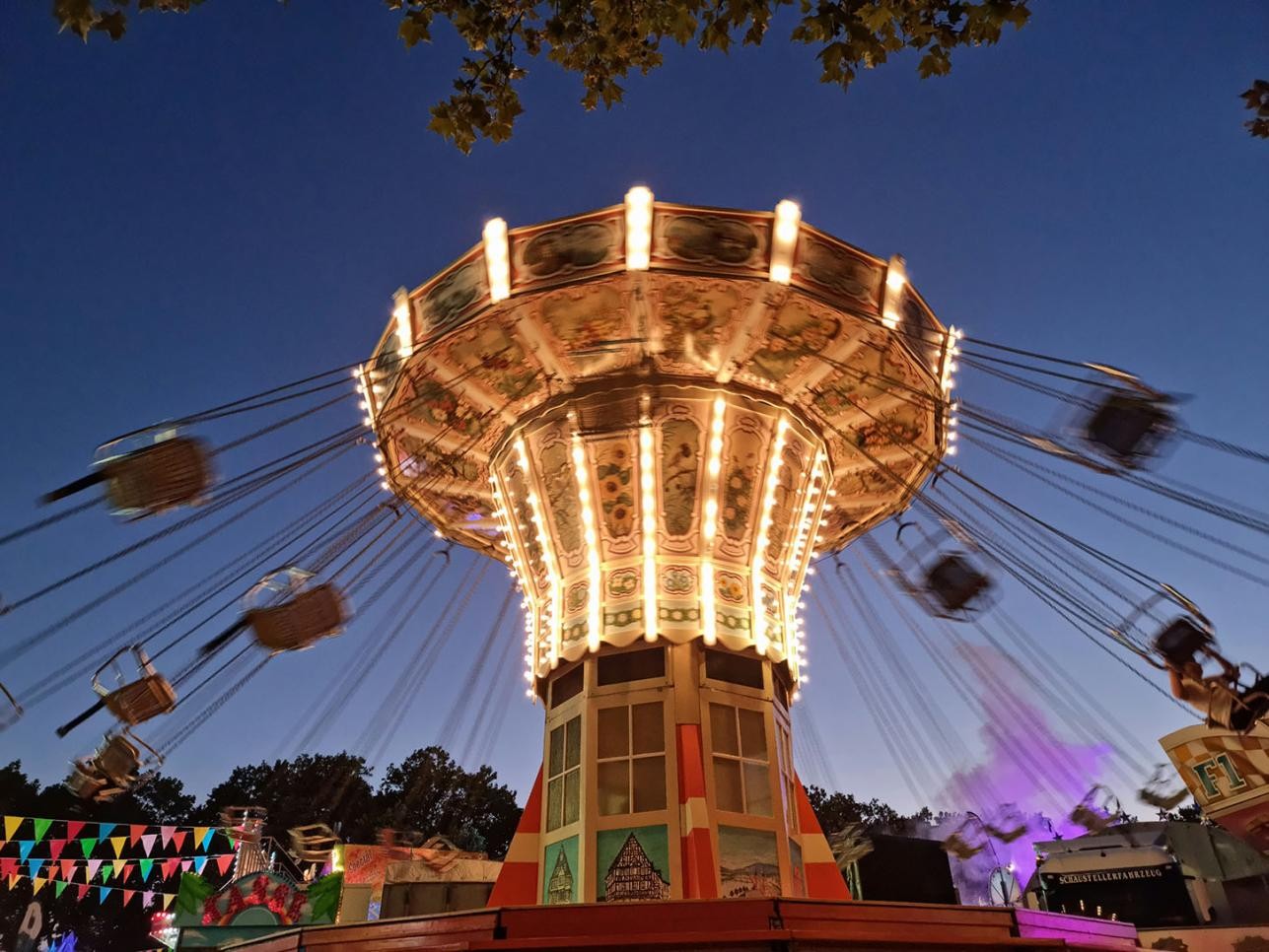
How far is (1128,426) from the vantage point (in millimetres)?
8492

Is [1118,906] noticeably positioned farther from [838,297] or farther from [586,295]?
[586,295]

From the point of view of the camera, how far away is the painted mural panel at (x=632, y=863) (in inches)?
332

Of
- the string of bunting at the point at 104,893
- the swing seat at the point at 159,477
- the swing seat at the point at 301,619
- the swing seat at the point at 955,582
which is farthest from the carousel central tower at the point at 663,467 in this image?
the string of bunting at the point at 104,893

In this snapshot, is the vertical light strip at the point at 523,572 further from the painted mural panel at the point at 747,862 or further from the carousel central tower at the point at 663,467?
the painted mural panel at the point at 747,862

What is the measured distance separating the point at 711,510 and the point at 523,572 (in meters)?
2.44

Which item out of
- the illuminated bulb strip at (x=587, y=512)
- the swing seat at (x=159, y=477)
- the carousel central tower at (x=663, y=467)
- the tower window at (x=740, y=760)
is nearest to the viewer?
the swing seat at (x=159, y=477)

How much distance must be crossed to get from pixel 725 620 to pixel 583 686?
1.68 metres

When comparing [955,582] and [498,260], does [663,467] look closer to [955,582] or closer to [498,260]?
[498,260]

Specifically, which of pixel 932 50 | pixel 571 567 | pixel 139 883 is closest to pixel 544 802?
pixel 571 567

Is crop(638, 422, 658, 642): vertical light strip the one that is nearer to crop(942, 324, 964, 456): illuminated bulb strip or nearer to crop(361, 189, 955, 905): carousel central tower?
crop(361, 189, 955, 905): carousel central tower

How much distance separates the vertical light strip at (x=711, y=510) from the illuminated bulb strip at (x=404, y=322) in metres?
3.43

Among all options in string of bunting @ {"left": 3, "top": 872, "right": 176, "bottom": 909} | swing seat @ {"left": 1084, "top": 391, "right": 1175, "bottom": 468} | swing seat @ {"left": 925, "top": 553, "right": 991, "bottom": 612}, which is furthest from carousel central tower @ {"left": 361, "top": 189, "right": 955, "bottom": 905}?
string of bunting @ {"left": 3, "top": 872, "right": 176, "bottom": 909}

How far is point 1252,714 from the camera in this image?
7.72 m

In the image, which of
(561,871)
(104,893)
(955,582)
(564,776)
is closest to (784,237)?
(955,582)
